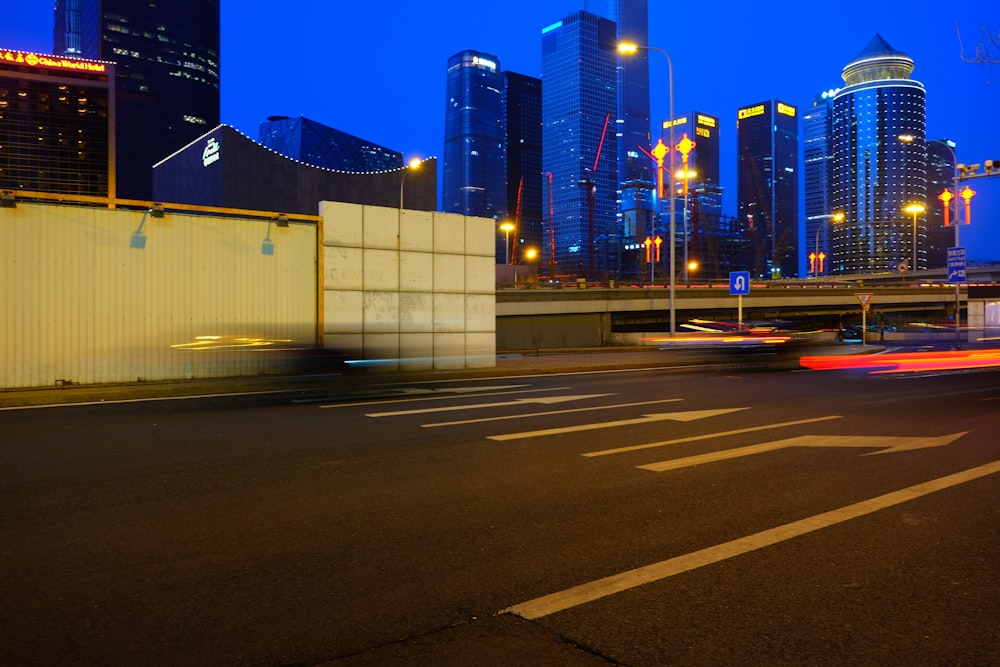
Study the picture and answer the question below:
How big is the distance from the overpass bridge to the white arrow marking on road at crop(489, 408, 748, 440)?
31.2m

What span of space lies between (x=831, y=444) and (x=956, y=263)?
3090cm

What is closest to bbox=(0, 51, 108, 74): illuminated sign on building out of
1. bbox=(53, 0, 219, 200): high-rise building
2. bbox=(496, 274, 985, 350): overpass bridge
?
bbox=(496, 274, 985, 350): overpass bridge

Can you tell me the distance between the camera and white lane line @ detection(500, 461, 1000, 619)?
4.20 meters

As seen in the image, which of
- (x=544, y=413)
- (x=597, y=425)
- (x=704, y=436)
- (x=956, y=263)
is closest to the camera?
(x=704, y=436)

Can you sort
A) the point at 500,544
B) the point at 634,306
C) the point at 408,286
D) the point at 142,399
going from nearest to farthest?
the point at 500,544 → the point at 142,399 → the point at 408,286 → the point at 634,306

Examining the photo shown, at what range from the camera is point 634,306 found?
50.0 meters

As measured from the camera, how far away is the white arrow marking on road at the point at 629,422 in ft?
32.7

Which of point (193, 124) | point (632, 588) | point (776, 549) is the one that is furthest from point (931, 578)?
point (193, 124)

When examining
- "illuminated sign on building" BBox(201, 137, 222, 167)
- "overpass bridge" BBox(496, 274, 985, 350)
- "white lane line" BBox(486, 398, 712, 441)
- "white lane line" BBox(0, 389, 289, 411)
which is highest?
"illuminated sign on building" BBox(201, 137, 222, 167)

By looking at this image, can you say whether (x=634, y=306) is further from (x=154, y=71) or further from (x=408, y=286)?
(x=154, y=71)

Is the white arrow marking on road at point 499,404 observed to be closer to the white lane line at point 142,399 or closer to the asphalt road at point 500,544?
the asphalt road at point 500,544

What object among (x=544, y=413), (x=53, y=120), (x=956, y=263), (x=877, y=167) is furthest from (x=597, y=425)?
(x=877, y=167)

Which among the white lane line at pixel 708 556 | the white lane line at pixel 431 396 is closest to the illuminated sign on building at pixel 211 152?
the white lane line at pixel 431 396

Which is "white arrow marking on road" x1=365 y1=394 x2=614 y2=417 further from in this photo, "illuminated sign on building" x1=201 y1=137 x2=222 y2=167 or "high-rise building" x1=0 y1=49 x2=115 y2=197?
"high-rise building" x1=0 y1=49 x2=115 y2=197
